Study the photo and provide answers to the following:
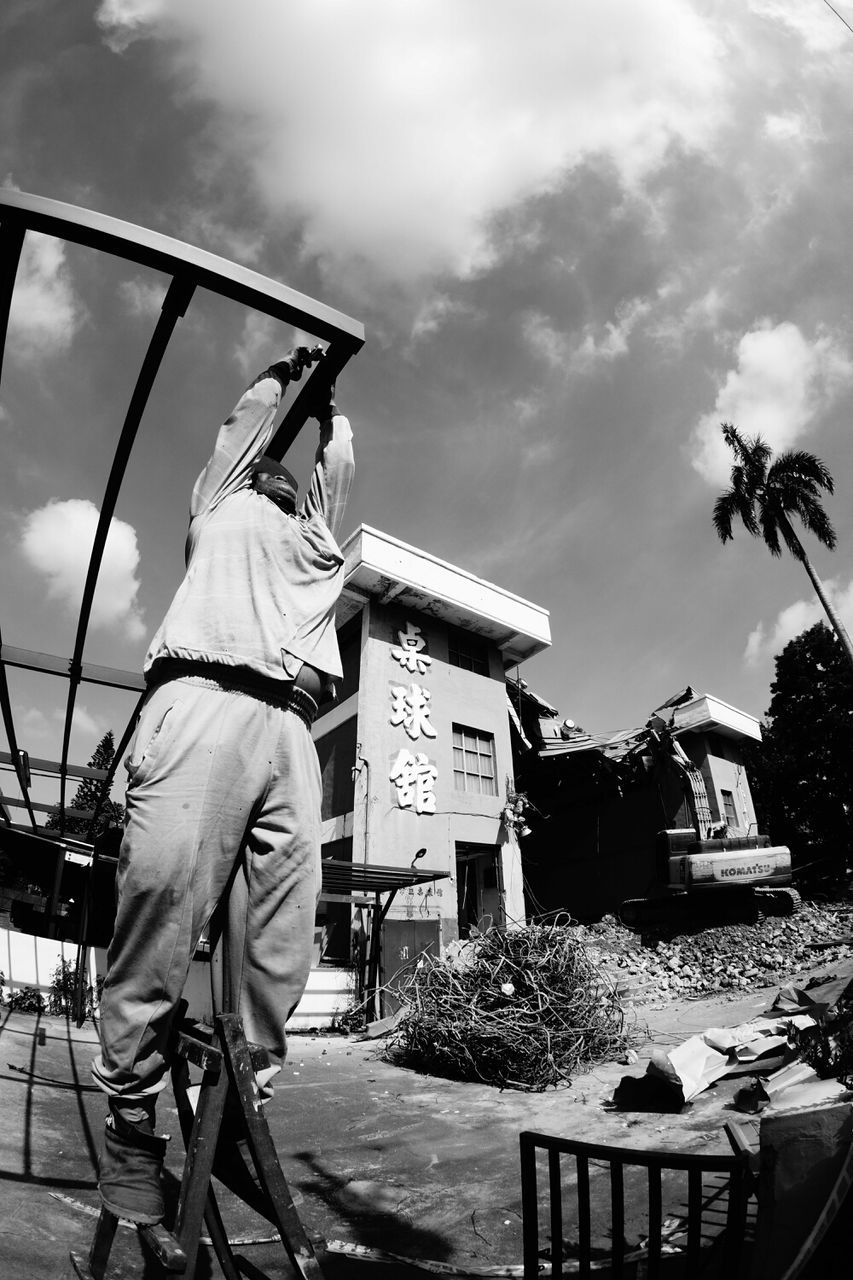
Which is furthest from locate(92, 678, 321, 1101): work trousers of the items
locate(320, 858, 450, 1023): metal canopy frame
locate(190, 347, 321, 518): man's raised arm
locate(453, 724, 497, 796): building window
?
locate(453, 724, 497, 796): building window

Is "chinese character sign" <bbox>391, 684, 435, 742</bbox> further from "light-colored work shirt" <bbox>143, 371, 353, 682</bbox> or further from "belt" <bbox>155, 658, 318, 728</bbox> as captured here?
"belt" <bbox>155, 658, 318, 728</bbox>

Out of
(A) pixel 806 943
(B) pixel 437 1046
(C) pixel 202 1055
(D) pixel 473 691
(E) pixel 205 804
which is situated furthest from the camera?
(D) pixel 473 691

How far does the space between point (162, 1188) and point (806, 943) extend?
13045 mm

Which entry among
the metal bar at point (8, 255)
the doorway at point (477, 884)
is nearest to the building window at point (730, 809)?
the doorway at point (477, 884)

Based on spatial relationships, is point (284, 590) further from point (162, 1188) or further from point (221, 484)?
point (162, 1188)

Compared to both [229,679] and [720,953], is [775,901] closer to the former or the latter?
[720,953]

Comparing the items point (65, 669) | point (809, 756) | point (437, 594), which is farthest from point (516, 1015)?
point (809, 756)

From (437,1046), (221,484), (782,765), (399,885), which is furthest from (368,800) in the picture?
(782,765)

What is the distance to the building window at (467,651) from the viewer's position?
15.4 meters

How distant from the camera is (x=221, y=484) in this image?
1869 mm

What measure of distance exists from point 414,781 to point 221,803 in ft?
39.1

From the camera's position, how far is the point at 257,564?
1.71 m

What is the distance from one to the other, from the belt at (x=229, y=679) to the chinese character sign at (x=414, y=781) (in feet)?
37.8

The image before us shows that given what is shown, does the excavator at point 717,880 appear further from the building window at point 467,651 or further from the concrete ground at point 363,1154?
the concrete ground at point 363,1154
